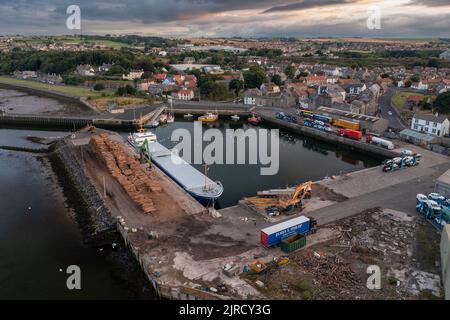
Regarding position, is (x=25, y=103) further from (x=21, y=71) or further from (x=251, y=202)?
(x=251, y=202)

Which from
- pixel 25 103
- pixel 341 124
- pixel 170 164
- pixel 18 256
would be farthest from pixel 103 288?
pixel 25 103

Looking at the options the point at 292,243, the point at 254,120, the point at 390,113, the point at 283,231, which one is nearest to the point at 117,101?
the point at 254,120

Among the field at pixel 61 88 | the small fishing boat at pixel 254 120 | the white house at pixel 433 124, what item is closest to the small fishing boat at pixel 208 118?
the small fishing boat at pixel 254 120

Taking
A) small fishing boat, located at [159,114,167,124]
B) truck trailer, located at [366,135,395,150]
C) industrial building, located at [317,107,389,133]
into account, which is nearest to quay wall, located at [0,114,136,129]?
small fishing boat, located at [159,114,167,124]

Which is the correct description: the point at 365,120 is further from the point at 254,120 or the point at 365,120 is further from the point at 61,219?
the point at 61,219

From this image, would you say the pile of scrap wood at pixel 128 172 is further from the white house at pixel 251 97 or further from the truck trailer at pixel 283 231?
the white house at pixel 251 97

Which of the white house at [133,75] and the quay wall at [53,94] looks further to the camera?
the white house at [133,75]
